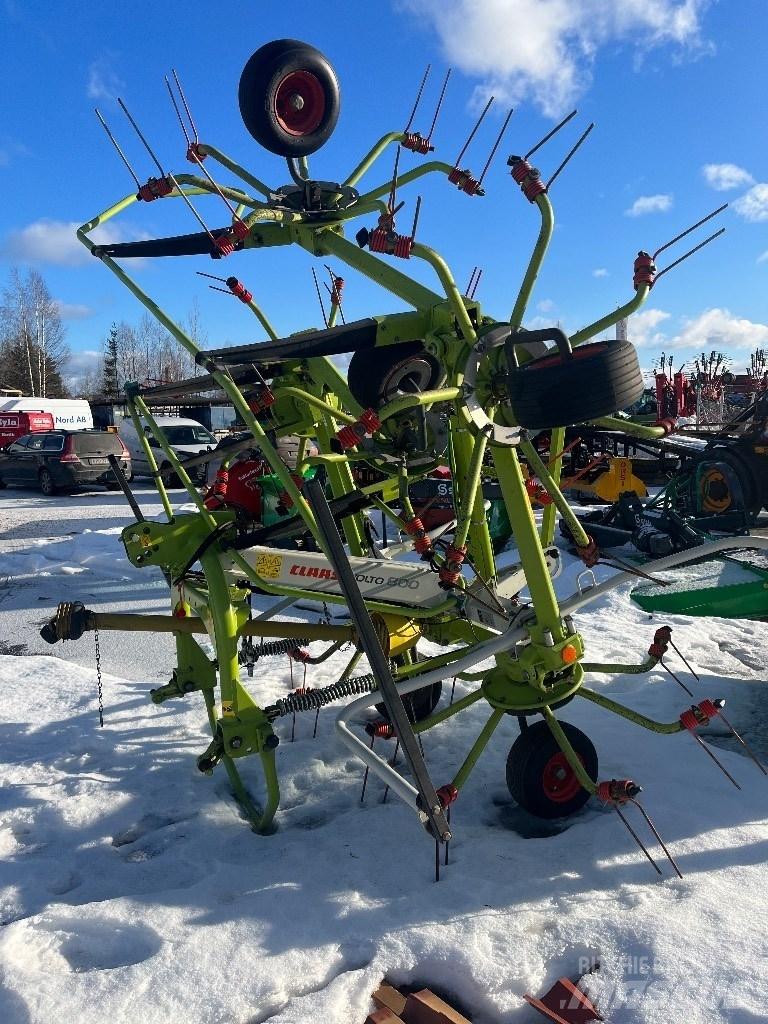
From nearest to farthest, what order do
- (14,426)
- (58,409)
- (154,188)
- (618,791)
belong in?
(618,791) → (154,188) → (14,426) → (58,409)

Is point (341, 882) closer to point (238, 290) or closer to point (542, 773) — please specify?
point (542, 773)

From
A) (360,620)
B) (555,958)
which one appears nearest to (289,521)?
(360,620)

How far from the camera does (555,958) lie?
8.11ft

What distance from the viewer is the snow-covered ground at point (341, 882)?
2.36m

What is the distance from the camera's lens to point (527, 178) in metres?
2.89

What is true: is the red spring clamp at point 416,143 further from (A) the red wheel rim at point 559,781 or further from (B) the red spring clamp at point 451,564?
(A) the red wheel rim at point 559,781

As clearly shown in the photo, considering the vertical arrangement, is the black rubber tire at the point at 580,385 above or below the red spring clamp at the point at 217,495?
above

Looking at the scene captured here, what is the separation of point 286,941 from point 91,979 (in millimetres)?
658

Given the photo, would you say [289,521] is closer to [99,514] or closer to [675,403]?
[99,514]

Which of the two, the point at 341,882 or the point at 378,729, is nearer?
the point at 341,882

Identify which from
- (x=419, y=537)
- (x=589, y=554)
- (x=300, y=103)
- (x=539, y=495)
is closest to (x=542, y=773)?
(x=589, y=554)

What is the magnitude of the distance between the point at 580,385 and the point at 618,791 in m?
1.72

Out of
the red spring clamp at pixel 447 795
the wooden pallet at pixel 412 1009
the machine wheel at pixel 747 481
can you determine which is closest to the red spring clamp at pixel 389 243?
the red spring clamp at pixel 447 795

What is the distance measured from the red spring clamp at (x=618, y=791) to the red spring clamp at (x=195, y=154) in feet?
11.4
